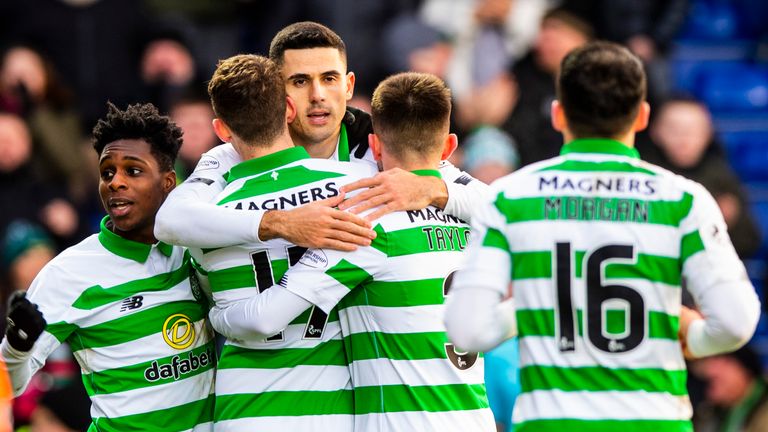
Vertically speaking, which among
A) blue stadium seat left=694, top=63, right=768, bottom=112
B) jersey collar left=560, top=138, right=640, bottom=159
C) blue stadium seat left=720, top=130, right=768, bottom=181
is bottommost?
blue stadium seat left=720, top=130, right=768, bottom=181

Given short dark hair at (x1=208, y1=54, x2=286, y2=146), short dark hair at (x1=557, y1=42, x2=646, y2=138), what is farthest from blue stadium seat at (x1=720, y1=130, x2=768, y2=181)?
short dark hair at (x1=557, y1=42, x2=646, y2=138)

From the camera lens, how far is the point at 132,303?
5191 millimetres

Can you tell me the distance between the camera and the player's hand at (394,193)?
492cm

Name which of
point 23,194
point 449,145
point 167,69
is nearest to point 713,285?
point 449,145

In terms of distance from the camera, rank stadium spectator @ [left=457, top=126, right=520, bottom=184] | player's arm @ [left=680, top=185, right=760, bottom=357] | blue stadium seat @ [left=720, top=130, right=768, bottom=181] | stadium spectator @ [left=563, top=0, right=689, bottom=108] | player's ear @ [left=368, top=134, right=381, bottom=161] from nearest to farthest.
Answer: player's arm @ [left=680, top=185, right=760, bottom=357] → player's ear @ [left=368, top=134, right=381, bottom=161] → stadium spectator @ [left=457, top=126, right=520, bottom=184] → stadium spectator @ [left=563, top=0, right=689, bottom=108] → blue stadium seat @ [left=720, top=130, right=768, bottom=181]

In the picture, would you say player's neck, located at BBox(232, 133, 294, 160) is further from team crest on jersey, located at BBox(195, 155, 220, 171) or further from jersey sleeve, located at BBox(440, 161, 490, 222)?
jersey sleeve, located at BBox(440, 161, 490, 222)

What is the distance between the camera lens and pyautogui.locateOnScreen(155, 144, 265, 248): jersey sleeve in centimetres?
484

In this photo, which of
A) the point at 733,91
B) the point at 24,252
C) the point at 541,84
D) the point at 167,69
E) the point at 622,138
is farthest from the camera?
the point at 733,91

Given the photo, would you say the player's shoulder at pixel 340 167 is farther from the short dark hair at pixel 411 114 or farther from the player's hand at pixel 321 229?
the player's hand at pixel 321 229

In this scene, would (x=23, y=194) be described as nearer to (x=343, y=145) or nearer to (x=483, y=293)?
(x=343, y=145)

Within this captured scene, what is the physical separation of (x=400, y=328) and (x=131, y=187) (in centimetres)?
121

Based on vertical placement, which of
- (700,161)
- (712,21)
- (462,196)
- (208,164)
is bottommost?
(700,161)

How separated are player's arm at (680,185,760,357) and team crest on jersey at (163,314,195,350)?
2.00 m

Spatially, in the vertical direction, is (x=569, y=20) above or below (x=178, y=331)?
above
